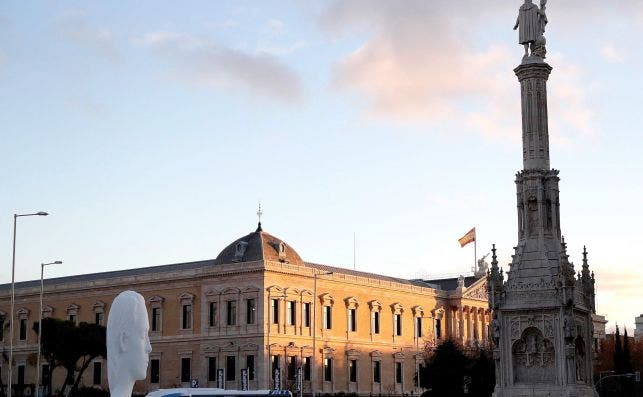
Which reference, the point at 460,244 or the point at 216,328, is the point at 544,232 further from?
the point at 460,244

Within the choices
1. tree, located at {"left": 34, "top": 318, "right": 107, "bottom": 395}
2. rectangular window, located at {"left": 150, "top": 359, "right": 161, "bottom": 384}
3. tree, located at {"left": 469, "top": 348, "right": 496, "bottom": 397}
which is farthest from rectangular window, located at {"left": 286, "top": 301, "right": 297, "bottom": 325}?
tree, located at {"left": 469, "top": 348, "right": 496, "bottom": 397}

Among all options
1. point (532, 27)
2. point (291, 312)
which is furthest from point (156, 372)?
point (532, 27)

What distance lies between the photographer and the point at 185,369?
83500 millimetres

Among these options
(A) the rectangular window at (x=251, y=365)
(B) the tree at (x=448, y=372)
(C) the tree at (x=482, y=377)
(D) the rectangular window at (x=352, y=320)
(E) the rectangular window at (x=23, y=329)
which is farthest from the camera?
(E) the rectangular window at (x=23, y=329)

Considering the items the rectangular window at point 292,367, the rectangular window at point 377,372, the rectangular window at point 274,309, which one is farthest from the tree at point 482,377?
the rectangular window at point 377,372

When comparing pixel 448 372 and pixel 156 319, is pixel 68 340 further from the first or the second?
pixel 448 372

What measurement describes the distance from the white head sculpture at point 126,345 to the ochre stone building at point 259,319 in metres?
62.4

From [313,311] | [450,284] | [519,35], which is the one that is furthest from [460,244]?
[519,35]

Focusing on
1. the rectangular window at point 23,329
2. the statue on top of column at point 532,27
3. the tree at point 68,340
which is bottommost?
the tree at point 68,340

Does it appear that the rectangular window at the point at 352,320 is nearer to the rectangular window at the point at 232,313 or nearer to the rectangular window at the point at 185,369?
the rectangular window at the point at 232,313

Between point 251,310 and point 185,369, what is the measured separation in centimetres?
838

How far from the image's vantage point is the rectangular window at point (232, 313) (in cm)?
8088

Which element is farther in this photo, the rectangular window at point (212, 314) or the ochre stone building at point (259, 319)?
the rectangular window at point (212, 314)

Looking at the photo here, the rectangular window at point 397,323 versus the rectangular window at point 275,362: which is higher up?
the rectangular window at point 397,323
